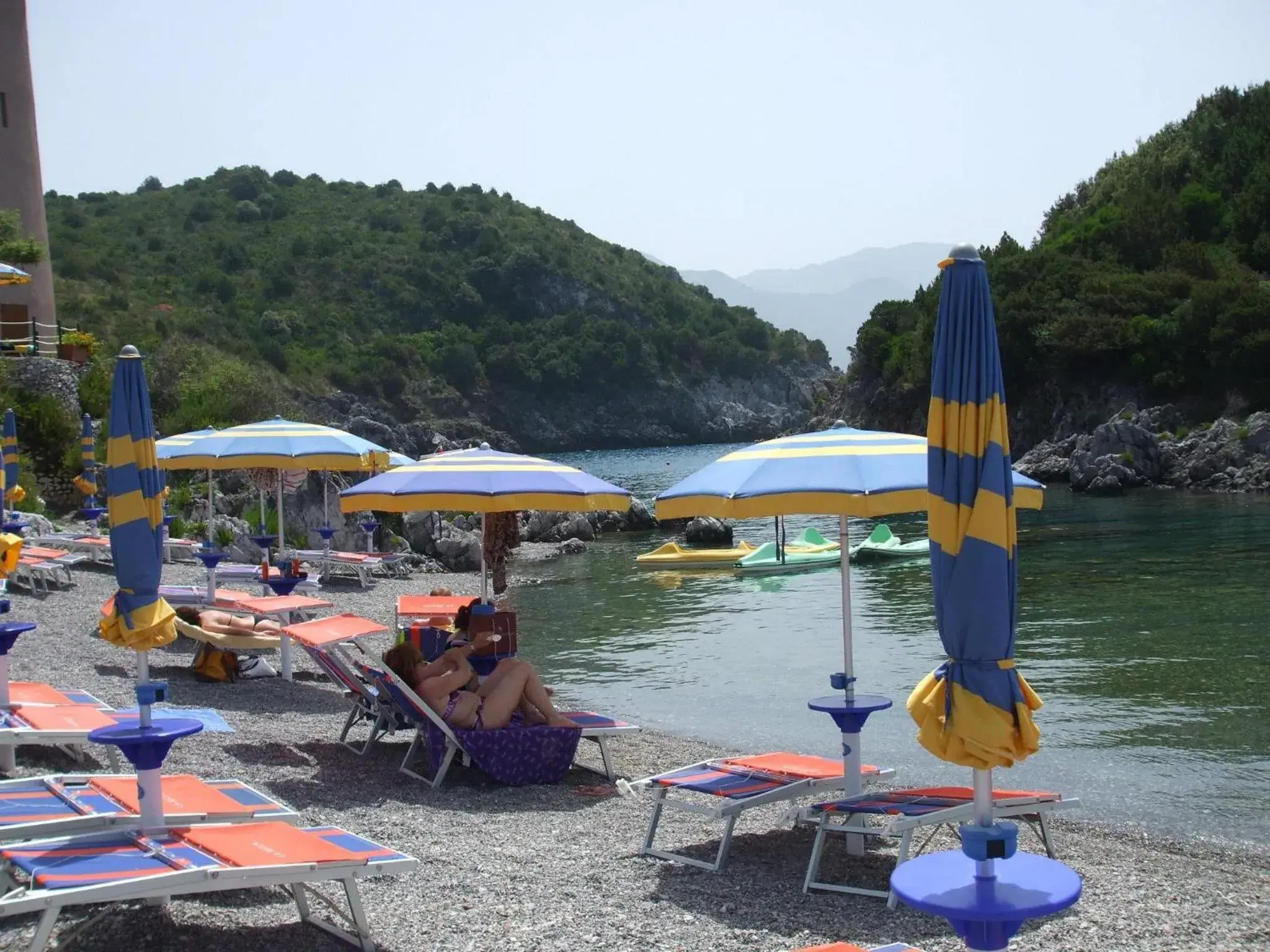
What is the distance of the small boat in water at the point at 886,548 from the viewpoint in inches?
1096

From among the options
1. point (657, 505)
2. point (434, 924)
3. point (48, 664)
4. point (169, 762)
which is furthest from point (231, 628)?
point (434, 924)

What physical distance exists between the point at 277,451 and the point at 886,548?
1738 cm

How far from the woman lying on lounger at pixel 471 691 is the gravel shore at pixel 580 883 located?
46cm

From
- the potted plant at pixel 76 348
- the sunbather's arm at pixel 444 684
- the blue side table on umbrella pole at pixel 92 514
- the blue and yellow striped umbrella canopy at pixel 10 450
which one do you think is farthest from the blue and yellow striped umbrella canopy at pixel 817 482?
the potted plant at pixel 76 348

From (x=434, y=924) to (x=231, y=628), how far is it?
7.18 m

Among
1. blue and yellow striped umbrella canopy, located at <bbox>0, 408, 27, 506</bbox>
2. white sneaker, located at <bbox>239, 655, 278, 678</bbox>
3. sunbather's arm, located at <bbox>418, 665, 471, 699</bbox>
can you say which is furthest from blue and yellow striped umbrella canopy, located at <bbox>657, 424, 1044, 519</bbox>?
blue and yellow striped umbrella canopy, located at <bbox>0, 408, 27, 506</bbox>

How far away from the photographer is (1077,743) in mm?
10828

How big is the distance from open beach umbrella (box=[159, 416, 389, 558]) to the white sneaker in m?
2.34

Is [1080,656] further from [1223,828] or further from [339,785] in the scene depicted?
[339,785]

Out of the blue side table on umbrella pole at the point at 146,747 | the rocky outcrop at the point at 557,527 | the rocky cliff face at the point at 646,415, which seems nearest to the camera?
the blue side table on umbrella pole at the point at 146,747

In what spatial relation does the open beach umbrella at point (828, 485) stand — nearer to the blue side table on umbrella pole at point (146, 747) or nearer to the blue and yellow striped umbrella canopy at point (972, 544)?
the blue and yellow striped umbrella canopy at point (972, 544)

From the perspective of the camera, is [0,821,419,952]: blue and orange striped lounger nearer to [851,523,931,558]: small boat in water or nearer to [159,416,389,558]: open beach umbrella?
[159,416,389,558]: open beach umbrella

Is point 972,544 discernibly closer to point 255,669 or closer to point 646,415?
point 255,669

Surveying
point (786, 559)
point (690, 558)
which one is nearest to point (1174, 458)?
Answer: point (786, 559)
